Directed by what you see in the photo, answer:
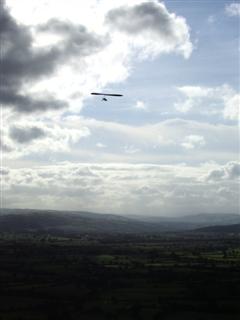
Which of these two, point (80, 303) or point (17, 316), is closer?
point (17, 316)

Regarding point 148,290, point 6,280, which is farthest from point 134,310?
point 6,280

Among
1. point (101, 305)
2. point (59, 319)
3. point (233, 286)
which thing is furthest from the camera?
point (233, 286)

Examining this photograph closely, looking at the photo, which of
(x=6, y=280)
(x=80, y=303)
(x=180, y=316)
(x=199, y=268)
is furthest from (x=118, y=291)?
(x=199, y=268)

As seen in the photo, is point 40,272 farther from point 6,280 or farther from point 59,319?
point 59,319

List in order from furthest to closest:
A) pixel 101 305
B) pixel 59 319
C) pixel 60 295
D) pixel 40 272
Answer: pixel 40 272 → pixel 60 295 → pixel 101 305 → pixel 59 319

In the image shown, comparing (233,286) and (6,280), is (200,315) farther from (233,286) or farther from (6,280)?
(6,280)

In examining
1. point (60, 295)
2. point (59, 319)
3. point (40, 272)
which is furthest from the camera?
point (40, 272)

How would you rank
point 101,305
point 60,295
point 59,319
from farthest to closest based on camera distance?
point 60,295, point 101,305, point 59,319

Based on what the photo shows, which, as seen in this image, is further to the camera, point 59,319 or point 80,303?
point 80,303
